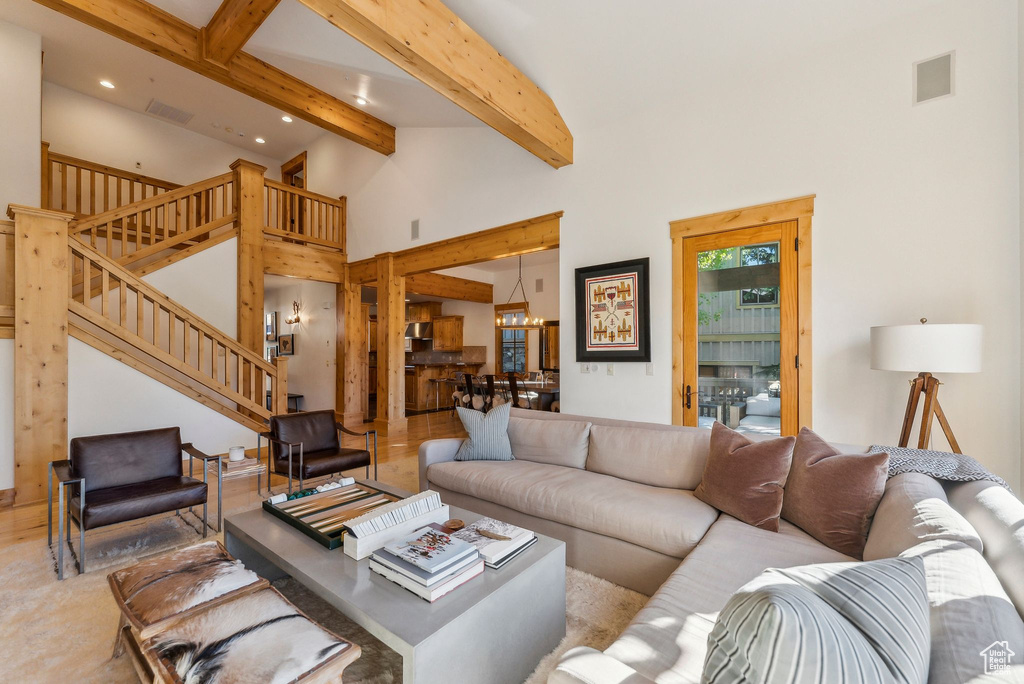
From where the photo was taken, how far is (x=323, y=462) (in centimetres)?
358

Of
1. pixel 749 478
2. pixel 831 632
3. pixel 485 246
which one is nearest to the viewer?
pixel 831 632

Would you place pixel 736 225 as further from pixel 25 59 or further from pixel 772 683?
pixel 25 59

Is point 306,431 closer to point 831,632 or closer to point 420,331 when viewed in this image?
point 831,632

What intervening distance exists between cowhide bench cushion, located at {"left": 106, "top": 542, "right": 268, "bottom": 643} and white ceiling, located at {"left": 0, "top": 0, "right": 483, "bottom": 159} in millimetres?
4626

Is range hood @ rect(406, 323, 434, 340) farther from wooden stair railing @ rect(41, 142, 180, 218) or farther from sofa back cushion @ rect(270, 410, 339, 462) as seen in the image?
sofa back cushion @ rect(270, 410, 339, 462)

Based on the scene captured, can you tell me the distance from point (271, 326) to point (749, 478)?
1040 centimetres

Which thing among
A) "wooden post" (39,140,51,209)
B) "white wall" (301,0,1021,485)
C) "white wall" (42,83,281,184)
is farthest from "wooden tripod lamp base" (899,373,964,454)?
"white wall" (42,83,281,184)

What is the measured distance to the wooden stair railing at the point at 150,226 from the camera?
5137 millimetres

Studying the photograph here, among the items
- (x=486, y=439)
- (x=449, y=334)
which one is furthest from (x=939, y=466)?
(x=449, y=334)

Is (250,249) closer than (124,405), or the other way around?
(124,405)

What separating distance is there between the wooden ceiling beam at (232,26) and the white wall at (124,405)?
Answer: 137 inches

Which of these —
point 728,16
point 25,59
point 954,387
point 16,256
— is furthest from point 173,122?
point 954,387

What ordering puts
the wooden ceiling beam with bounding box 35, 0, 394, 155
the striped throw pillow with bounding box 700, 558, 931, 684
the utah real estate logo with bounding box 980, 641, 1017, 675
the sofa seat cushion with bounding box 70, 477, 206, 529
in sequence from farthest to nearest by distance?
the wooden ceiling beam with bounding box 35, 0, 394, 155 < the sofa seat cushion with bounding box 70, 477, 206, 529 < the utah real estate logo with bounding box 980, 641, 1017, 675 < the striped throw pillow with bounding box 700, 558, 931, 684

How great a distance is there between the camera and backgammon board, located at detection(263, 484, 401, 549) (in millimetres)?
1948
